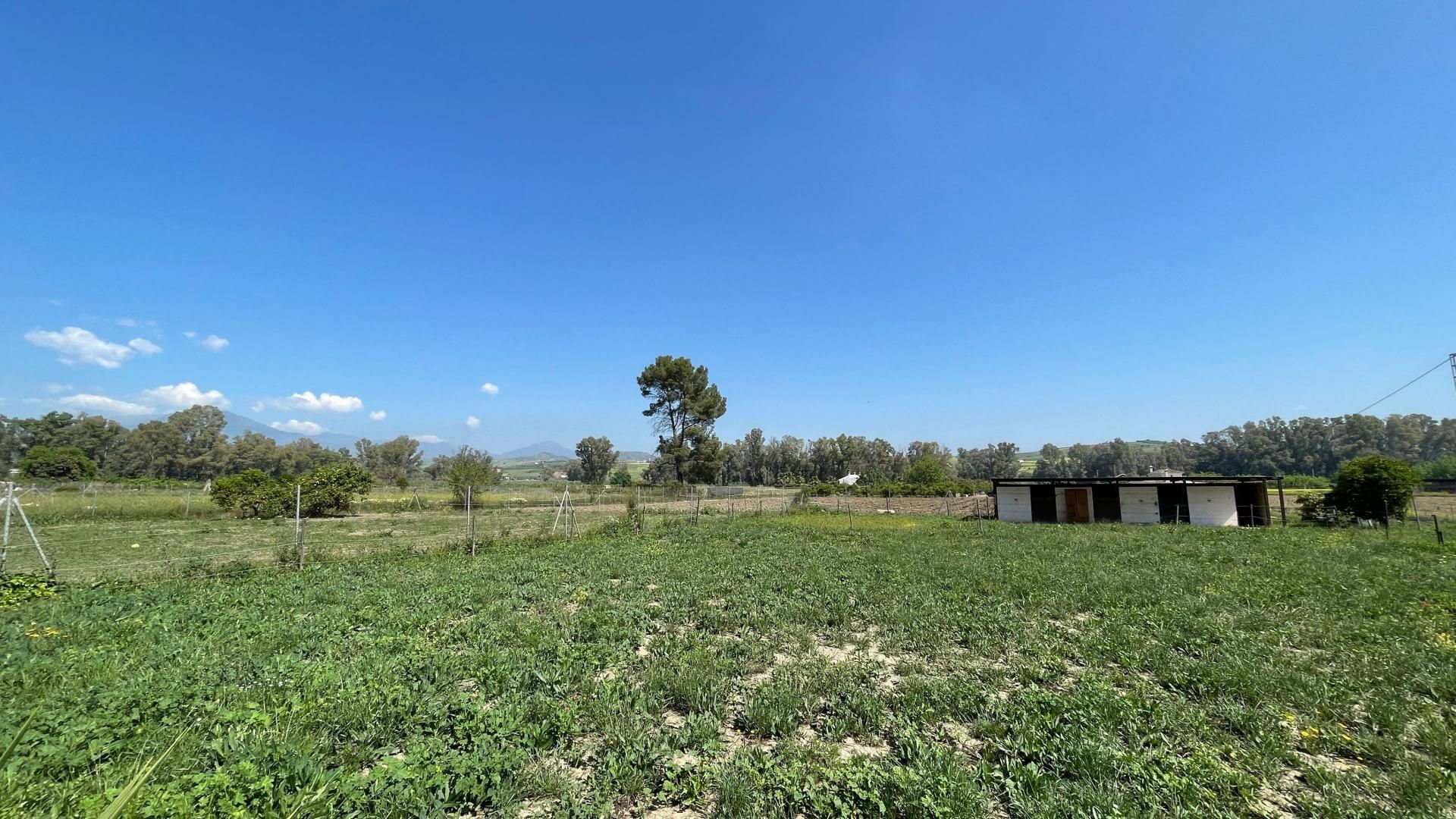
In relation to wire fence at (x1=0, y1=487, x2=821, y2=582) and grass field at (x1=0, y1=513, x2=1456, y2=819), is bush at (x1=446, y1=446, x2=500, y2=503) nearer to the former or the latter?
wire fence at (x1=0, y1=487, x2=821, y2=582)

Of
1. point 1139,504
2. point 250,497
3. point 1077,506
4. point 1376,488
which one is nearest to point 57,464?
point 250,497

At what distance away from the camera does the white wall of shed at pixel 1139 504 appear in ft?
97.8

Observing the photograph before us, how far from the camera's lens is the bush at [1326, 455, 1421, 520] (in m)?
24.7

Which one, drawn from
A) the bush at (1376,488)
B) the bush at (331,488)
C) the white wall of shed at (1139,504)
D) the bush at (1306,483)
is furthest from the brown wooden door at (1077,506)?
the bush at (331,488)

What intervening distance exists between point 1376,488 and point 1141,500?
8824 mm

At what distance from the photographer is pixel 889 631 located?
25.5 feet

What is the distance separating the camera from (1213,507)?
94.6 ft

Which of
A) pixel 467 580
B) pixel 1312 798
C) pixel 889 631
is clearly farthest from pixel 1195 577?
pixel 467 580

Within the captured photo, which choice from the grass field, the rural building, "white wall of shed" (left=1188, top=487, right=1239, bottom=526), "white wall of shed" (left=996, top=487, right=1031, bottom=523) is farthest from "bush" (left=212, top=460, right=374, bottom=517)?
"white wall of shed" (left=1188, top=487, right=1239, bottom=526)

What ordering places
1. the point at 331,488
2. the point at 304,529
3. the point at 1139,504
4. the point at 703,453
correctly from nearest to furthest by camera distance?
the point at 304,529 → the point at 331,488 → the point at 1139,504 → the point at 703,453

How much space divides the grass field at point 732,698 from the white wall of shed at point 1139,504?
21.7 meters

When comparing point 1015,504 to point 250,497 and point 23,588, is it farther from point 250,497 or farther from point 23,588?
point 250,497

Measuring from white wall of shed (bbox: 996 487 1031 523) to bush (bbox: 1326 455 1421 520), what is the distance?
44.9 ft

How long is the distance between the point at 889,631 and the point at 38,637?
35.1 feet
